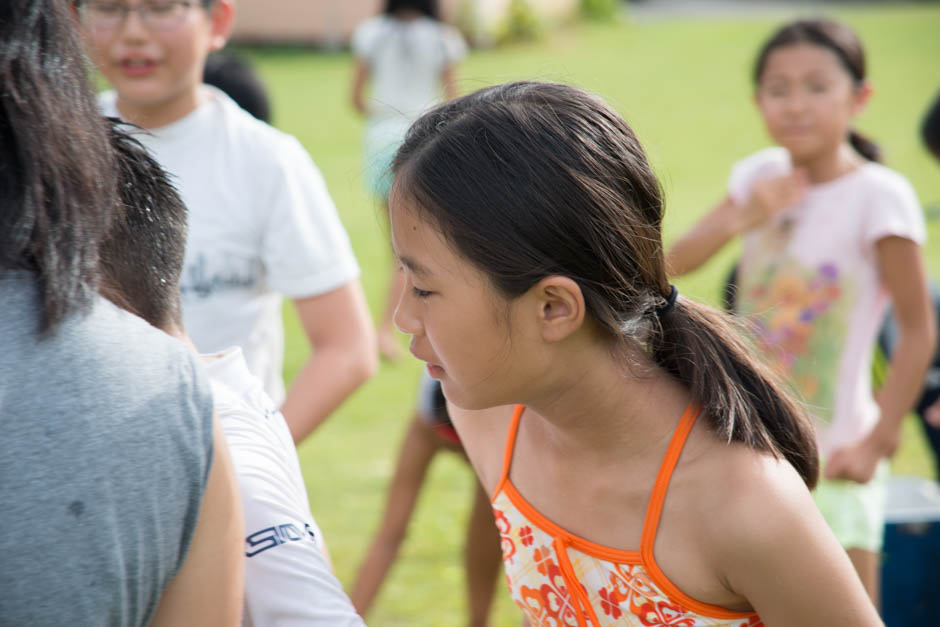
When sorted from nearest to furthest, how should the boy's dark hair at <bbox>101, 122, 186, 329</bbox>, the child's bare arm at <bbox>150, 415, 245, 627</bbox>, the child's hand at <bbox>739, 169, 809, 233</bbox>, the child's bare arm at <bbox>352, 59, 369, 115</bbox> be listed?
1. the child's bare arm at <bbox>150, 415, 245, 627</bbox>
2. the boy's dark hair at <bbox>101, 122, 186, 329</bbox>
3. the child's hand at <bbox>739, 169, 809, 233</bbox>
4. the child's bare arm at <bbox>352, 59, 369, 115</bbox>

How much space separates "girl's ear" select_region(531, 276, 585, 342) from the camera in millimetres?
1519

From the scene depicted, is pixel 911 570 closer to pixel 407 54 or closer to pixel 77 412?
pixel 77 412

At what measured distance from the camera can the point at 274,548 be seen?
1354 millimetres

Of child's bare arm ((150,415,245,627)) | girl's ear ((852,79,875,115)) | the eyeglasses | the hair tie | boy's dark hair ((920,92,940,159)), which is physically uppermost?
the eyeglasses

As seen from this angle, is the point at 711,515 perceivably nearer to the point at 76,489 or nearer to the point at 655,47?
the point at 76,489

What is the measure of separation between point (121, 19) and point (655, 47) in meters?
19.7

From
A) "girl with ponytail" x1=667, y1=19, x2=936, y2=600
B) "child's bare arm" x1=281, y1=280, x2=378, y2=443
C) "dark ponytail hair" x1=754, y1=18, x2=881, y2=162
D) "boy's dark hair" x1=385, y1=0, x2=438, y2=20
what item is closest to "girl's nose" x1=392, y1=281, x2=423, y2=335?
"child's bare arm" x1=281, y1=280, x2=378, y2=443

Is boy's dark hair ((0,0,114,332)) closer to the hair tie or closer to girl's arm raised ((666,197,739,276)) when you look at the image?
the hair tie

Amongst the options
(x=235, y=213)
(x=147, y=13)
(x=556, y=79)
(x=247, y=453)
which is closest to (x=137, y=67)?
(x=147, y=13)

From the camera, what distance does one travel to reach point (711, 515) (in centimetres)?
151

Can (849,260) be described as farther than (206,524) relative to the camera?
Yes

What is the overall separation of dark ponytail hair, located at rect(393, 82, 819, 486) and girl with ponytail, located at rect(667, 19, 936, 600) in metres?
1.15

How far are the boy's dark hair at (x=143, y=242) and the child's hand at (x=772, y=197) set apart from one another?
2014 mm

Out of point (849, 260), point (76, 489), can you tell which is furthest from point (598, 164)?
point (849, 260)
